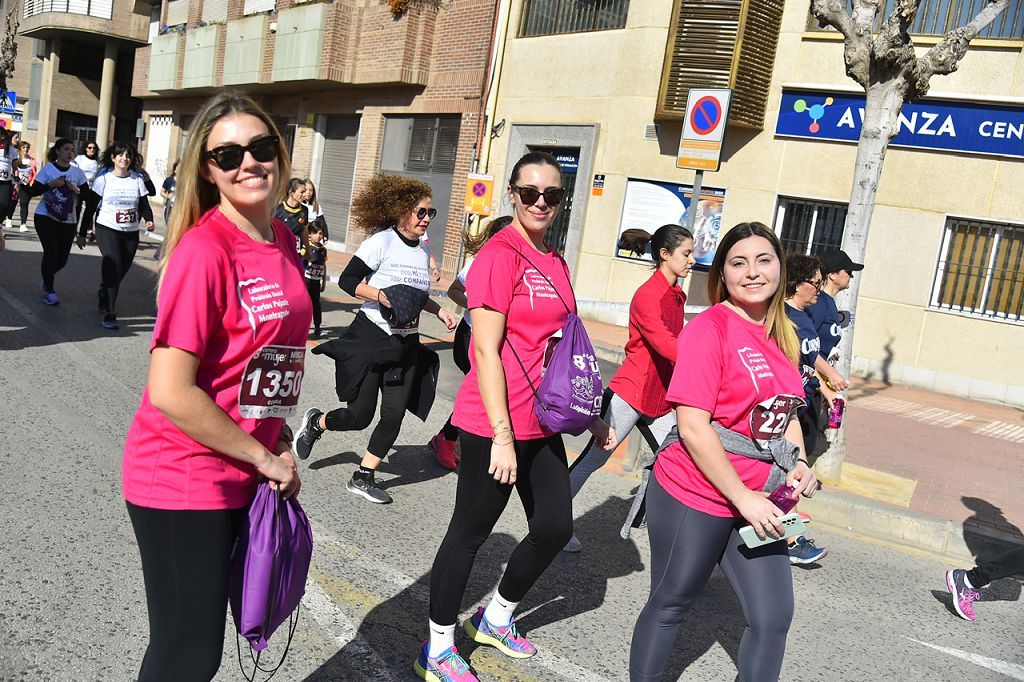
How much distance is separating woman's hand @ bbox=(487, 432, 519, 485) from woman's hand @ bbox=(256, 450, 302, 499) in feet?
2.91

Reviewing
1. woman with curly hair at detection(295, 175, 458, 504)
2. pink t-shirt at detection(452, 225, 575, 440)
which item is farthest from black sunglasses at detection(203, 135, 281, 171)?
woman with curly hair at detection(295, 175, 458, 504)

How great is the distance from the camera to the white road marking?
3992 millimetres

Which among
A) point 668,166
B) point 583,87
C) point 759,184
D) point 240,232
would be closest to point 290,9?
point 583,87

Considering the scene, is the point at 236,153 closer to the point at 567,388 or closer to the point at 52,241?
the point at 567,388

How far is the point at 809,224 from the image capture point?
13734 millimetres

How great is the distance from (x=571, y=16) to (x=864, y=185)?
11385mm

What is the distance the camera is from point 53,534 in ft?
13.6

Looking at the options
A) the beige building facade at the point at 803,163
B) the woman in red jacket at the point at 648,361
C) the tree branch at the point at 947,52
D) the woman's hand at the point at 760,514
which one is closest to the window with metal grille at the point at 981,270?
the beige building facade at the point at 803,163

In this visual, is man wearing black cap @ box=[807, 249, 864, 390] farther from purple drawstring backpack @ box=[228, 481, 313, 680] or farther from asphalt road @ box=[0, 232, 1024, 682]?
purple drawstring backpack @ box=[228, 481, 313, 680]

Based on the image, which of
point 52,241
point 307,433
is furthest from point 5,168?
point 307,433

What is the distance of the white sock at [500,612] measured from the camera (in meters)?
3.47

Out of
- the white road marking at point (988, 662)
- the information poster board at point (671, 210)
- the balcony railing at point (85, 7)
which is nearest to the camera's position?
the white road marking at point (988, 662)

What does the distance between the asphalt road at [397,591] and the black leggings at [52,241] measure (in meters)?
3.68

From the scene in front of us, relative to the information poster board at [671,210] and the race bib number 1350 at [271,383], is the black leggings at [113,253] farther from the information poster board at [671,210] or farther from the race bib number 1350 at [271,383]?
the information poster board at [671,210]
